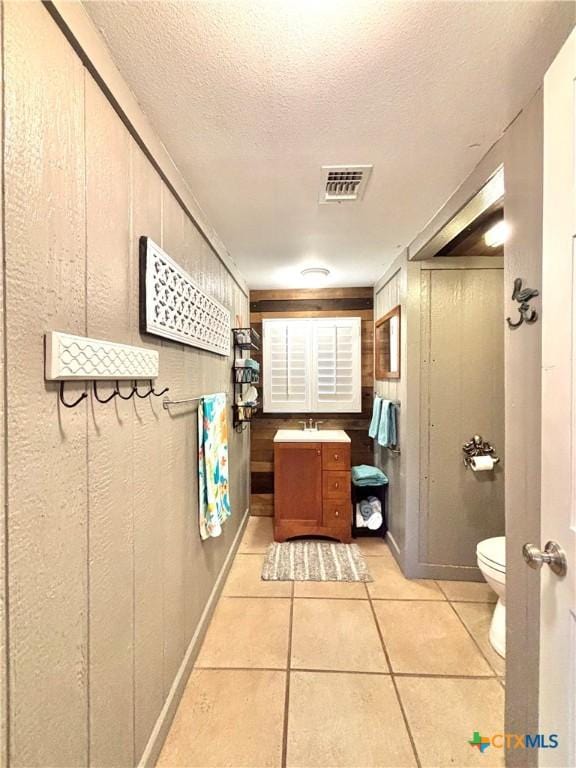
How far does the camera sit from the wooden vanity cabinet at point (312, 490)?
9.06 feet

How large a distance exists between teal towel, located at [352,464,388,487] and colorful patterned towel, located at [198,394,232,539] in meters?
1.43

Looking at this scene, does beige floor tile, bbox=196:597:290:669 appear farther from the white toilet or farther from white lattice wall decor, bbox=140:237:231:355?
white lattice wall decor, bbox=140:237:231:355

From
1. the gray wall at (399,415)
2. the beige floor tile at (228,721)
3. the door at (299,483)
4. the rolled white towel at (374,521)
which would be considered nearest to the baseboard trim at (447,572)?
the gray wall at (399,415)

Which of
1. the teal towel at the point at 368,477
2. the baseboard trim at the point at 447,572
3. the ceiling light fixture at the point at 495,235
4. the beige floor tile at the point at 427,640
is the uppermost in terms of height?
the ceiling light fixture at the point at 495,235

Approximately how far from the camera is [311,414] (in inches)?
134

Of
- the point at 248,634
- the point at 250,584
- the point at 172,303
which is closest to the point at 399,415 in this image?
the point at 250,584

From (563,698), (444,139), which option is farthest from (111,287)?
(563,698)

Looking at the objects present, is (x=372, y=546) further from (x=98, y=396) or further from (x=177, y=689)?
(x=98, y=396)

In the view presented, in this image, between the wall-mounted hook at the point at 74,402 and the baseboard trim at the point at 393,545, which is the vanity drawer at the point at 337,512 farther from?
the wall-mounted hook at the point at 74,402

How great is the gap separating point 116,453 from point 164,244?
83cm

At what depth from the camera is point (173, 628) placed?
4.45 feet

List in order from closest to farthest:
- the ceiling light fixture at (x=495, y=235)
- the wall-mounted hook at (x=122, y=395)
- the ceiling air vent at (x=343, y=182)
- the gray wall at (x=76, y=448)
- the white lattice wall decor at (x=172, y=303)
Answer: the gray wall at (x=76, y=448) < the wall-mounted hook at (x=122, y=395) < the white lattice wall decor at (x=172, y=303) < the ceiling air vent at (x=343, y=182) < the ceiling light fixture at (x=495, y=235)

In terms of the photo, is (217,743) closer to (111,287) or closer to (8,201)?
(111,287)

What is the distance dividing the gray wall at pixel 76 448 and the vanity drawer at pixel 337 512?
5.47ft
